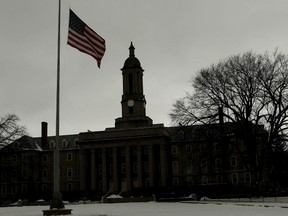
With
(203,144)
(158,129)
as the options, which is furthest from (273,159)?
(158,129)

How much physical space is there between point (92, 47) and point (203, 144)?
26.0m

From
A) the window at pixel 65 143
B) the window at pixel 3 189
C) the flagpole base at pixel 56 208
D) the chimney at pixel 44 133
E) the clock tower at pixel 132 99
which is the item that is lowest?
the flagpole base at pixel 56 208

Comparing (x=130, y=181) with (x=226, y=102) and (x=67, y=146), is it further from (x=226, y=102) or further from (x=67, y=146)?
(x=226, y=102)

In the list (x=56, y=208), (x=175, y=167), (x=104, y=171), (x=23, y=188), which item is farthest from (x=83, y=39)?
(x=23, y=188)

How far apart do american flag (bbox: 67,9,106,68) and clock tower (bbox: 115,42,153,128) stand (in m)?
60.2

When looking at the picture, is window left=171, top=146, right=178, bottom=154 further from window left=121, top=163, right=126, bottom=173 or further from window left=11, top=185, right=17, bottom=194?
window left=11, top=185, right=17, bottom=194

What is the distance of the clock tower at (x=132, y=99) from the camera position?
88.5 meters

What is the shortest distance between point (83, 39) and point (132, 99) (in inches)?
2430

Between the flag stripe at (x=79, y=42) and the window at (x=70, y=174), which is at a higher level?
the flag stripe at (x=79, y=42)

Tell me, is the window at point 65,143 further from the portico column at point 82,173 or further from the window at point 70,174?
the portico column at point 82,173

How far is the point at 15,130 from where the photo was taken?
58.2m

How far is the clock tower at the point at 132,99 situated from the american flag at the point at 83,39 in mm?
60200

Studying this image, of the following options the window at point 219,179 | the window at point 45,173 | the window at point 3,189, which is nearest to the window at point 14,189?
the window at point 3,189

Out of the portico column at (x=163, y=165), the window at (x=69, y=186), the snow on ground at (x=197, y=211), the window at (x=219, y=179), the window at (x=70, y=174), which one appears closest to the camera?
the snow on ground at (x=197, y=211)
